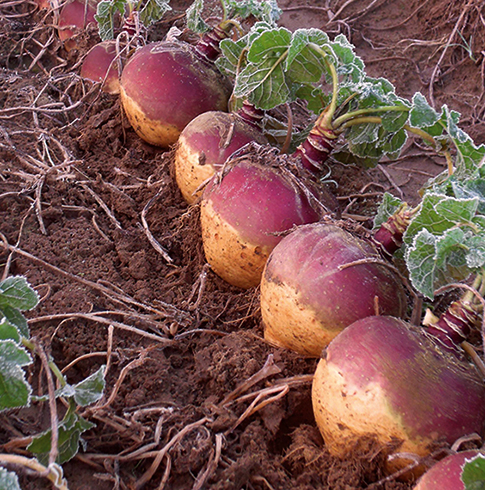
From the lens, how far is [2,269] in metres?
1.89

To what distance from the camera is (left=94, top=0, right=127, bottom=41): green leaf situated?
2957 millimetres

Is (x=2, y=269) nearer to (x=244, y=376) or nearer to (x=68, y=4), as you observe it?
(x=244, y=376)

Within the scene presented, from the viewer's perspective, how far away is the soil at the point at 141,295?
54.2 inches

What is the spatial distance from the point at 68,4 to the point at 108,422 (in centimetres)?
290

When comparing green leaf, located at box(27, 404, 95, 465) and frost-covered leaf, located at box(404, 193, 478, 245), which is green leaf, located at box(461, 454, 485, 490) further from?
green leaf, located at box(27, 404, 95, 465)

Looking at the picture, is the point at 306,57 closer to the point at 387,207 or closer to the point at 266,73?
the point at 266,73

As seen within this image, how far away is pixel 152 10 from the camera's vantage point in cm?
303

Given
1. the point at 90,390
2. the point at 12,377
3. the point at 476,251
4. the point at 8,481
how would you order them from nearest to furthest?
1. the point at 8,481
2. the point at 12,377
3. the point at 90,390
4. the point at 476,251

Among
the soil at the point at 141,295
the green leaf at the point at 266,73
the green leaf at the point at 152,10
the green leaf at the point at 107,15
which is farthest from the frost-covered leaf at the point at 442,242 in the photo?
the green leaf at the point at 107,15

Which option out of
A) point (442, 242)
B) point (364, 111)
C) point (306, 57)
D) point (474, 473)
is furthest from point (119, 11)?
point (474, 473)

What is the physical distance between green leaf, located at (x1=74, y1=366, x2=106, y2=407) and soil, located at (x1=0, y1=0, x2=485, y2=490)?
0.09 metres

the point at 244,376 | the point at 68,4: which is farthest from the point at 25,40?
the point at 244,376

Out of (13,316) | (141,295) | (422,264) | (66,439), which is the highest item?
(422,264)

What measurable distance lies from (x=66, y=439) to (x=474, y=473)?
90 cm
